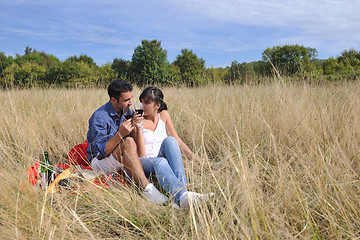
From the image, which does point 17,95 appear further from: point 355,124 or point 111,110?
point 355,124

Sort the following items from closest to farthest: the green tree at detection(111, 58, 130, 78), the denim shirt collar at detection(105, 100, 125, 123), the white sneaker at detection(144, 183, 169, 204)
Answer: the white sneaker at detection(144, 183, 169, 204) < the denim shirt collar at detection(105, 100, 125, 123) < the green tree at detection(111, 58, 130, 78)

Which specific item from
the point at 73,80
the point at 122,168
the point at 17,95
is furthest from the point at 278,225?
the point at 73,80

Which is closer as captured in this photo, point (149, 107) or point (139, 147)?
point (139, 147)

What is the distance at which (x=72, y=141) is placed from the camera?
13.0ft

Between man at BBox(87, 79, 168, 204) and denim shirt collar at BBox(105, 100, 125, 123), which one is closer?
man at BBox(87, 79, 168, 204)

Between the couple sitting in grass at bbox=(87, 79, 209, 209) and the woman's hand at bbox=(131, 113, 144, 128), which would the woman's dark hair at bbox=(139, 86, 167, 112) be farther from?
the woman's hand at bbox=(131, 113, 144, 128)

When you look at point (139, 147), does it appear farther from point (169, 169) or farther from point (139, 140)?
point (169, 169)

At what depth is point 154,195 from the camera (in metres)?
2.16

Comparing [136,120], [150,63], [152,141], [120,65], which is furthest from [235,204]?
[120,65]

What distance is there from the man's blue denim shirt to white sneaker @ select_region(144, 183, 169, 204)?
62cm

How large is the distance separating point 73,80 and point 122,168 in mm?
10151

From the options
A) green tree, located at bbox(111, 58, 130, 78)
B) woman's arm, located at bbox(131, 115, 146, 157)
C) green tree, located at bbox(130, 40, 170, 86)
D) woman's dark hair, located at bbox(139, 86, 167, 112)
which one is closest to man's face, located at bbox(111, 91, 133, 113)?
woman's dark hair, located at bbox(139, 86, 167, 112)

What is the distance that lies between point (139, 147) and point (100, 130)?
43 cm

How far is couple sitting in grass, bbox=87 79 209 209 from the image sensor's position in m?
2.25
